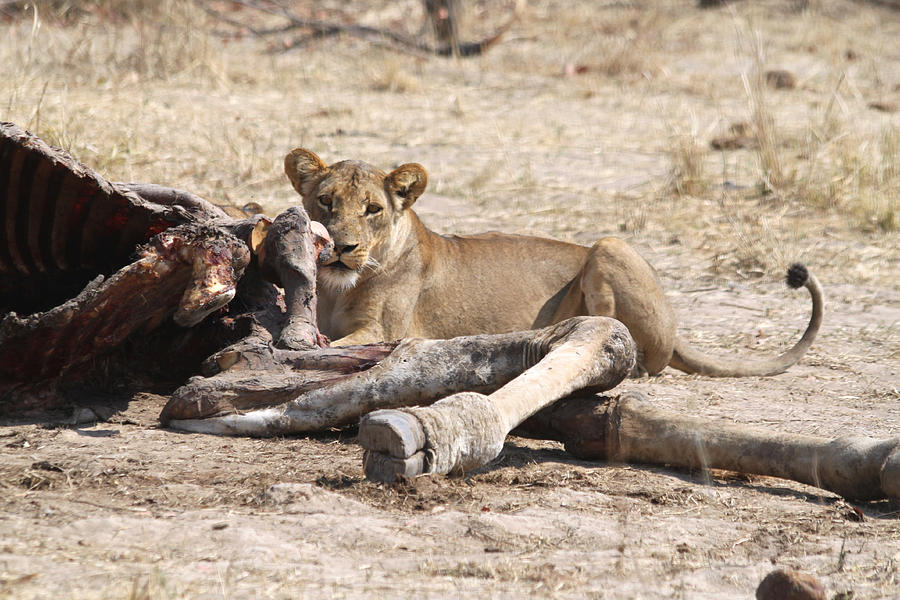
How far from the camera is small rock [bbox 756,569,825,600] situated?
2.29 m

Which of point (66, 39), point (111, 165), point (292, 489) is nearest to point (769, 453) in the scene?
point (292, 489)

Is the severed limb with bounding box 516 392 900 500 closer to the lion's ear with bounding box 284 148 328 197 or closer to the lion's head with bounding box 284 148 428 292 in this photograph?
the lion's head with bounding box 284 148 428 292

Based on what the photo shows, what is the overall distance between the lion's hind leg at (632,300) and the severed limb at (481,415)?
181 cm

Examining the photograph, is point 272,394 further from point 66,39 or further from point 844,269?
point 66,39

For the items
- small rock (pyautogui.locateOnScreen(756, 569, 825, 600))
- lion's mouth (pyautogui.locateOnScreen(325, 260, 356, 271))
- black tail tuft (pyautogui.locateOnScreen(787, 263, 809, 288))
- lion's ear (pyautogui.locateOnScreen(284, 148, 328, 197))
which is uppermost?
lion's ear (pyautogui.locateOnScreen(284, 148, 328, 197))

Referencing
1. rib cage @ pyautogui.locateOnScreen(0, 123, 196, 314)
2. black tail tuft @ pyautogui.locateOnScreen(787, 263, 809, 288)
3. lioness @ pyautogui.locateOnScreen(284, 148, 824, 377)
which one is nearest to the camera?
rib cage @ pyautogui.locateOnScreen(0, 123, 196, 314)

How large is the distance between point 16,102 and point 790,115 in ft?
23.6

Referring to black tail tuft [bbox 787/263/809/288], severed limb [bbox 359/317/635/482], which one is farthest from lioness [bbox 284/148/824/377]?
severed limb [bbox 359/317/635/482]

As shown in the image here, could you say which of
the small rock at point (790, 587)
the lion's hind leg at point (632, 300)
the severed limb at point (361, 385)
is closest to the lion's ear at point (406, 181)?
the lion's hind leg at point (632, 300)

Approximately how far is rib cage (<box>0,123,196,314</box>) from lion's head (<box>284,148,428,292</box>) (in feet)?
4.66

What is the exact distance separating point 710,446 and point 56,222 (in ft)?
7.32

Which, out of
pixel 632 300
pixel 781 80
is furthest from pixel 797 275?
pixel 781 80

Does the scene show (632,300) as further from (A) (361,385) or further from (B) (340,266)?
(A) (361,385)

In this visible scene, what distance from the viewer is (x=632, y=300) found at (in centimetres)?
543
